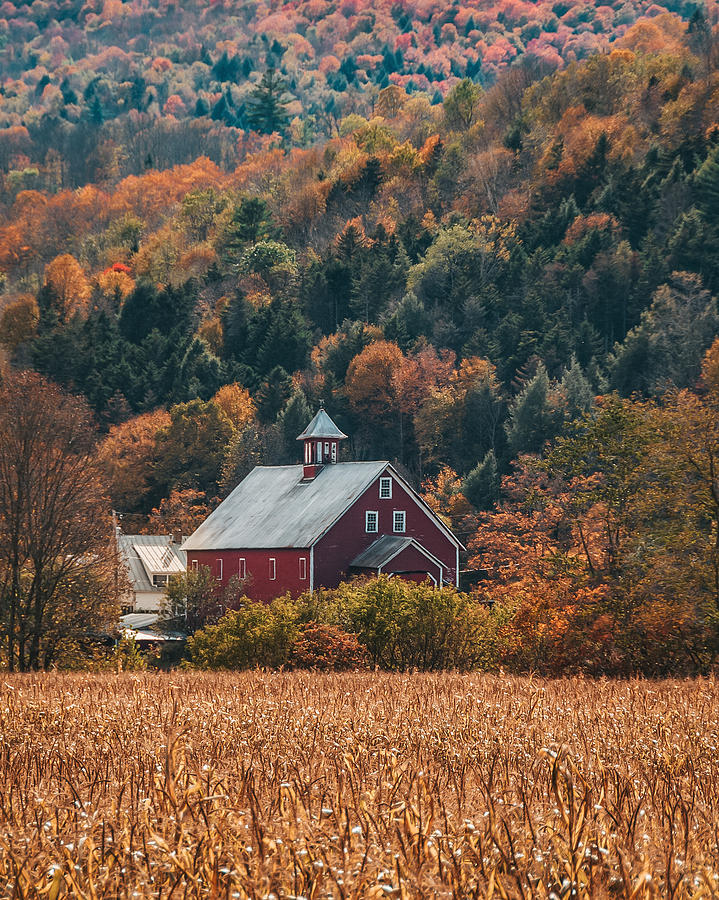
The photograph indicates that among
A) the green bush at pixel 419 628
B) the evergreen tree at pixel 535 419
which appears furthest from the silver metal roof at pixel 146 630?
the evergreen tree at pixel 535 419

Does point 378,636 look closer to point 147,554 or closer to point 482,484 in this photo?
point 482,484

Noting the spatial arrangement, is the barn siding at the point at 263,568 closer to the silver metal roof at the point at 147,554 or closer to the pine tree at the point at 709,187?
the silver metal roof at the point at 147,554

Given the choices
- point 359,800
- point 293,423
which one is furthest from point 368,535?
point 359,800

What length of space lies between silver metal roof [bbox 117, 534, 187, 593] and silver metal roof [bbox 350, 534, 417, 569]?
50.2 feet

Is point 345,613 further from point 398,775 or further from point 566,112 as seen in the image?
point 566,112

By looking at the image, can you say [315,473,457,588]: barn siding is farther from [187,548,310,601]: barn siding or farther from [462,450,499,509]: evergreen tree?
[462,450,499,509]: evergreen tree

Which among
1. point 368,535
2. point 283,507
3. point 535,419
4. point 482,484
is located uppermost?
point 535,419

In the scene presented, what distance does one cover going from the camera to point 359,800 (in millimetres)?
6887

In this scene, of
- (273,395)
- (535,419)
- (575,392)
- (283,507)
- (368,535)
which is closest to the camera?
(368,535)

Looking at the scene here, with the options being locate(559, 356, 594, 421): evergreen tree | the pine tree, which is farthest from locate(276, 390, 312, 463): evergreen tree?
the pine tree

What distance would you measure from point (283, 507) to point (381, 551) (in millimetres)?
7974

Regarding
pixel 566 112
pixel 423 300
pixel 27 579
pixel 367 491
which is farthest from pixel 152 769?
pixel 566 112

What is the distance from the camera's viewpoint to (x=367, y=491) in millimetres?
64125

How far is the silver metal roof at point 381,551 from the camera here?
6062 cm
